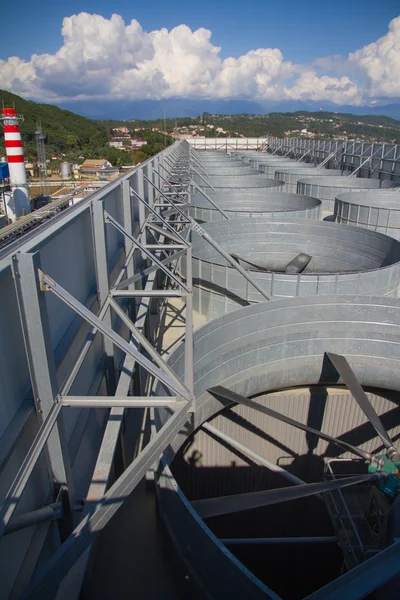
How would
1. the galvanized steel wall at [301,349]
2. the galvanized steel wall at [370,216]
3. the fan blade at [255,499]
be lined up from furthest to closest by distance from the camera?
1. the galvanized steel wall at [370,216]
2. the galvanized steel wall at [301,349]
3. the fan blade at [255,499]

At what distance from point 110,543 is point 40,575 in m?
4.31

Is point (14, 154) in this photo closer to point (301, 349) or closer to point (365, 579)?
point (301, 349)

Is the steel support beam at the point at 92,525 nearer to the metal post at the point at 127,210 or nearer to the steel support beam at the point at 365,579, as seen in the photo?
the steel support beam at the point at 365,579

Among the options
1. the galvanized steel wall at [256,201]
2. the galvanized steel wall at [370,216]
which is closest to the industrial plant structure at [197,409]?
the galvanized steel wall at [370,216]

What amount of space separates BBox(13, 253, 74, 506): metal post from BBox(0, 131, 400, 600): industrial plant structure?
2 centimetres

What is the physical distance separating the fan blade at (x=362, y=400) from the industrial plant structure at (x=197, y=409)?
2.6 inches

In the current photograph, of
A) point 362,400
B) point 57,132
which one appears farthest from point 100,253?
point 57,132

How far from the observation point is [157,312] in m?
14.1

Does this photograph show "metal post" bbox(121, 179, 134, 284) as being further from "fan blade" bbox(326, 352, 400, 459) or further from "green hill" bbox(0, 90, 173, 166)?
"green hill" bbox(0, 90, 173, 166)

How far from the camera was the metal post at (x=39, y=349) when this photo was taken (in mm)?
3727

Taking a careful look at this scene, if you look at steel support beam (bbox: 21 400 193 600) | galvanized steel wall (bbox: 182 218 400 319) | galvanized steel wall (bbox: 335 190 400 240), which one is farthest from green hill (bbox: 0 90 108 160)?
steel support beam (bbox: 21 400 193 600)

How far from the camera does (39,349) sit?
3982 millimetres

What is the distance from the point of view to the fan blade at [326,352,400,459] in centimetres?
826

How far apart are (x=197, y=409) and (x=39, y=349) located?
6.60 meters
